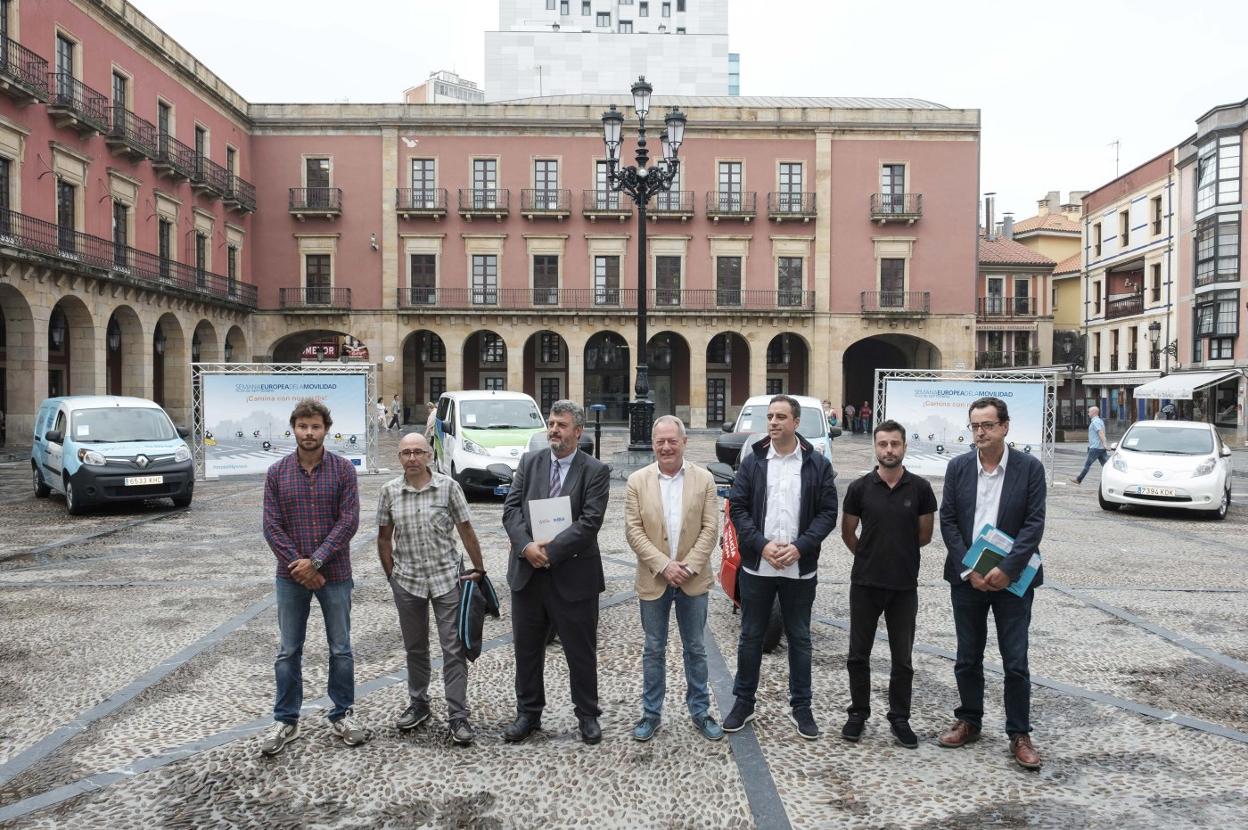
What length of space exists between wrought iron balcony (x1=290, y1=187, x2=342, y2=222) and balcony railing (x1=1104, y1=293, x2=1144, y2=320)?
35.7 meters

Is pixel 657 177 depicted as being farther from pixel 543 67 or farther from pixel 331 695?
pixel 543 67

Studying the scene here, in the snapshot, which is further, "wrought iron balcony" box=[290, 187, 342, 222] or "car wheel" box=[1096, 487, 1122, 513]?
"wrought iron balcony" box=[290, 187, 342, 222]

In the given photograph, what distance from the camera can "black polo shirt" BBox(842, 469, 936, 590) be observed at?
404 cm

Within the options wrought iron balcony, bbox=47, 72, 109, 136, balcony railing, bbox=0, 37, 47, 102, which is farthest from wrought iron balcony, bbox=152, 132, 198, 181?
balcony railing, bbox=0, 37, 47, 102

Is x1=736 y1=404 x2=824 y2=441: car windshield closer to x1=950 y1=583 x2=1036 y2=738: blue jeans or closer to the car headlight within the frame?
the car headlight

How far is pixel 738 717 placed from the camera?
4.29 meters

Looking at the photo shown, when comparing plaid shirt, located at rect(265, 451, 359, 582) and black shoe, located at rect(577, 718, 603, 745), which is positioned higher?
plaid shirt, located at rect(265, 451, 359, 582)

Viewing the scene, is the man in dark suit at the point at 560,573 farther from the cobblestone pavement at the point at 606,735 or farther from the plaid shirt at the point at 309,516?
the plaid shirt at the point at 309,516

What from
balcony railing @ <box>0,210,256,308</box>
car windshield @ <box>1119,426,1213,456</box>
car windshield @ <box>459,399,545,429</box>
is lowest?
A: car windshield @ <box>1119,426,1213,456</box>

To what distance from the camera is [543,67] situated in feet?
178

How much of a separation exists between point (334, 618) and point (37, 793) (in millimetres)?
1367

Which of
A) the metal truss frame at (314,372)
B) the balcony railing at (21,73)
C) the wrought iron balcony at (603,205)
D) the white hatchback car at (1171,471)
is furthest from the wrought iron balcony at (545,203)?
the white hatchback car at (1171,471)

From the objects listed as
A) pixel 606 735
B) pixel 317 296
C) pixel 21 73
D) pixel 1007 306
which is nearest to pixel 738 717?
pixel 606 735

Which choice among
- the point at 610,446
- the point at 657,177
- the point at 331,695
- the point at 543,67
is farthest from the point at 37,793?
the point at 543,67
